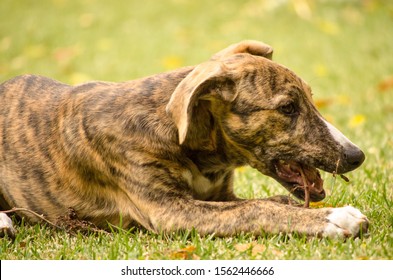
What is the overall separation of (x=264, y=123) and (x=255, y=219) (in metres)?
0.59

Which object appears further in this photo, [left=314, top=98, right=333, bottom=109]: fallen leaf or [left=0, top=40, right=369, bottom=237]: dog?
[left=314, top=98, right=333, bottom=109]: fallen leaf

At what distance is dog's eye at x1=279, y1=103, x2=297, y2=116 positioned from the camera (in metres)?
4.30

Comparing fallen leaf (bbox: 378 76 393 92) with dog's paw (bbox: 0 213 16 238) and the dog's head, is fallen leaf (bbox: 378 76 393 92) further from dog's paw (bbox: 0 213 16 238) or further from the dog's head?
dog's paw (bbox: 0 213 16 238)

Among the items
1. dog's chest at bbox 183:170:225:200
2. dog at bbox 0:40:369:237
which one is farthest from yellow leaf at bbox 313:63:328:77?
dog's chest at bbox 183:170:225:200

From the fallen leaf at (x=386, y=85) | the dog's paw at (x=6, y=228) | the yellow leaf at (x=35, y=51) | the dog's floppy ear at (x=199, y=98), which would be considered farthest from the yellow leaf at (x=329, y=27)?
the dog's paw at (x=6, y=228)

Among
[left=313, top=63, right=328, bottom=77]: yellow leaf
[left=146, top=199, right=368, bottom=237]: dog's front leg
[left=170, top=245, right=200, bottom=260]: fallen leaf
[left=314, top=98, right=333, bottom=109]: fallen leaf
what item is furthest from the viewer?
[left=313, top=63, right=328, bottom=77]: yellow leaf

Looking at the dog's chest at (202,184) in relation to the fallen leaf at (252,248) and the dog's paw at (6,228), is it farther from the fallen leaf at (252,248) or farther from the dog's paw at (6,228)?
the dog's paw at (6,228)

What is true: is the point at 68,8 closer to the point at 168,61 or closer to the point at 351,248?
the point at 168,61

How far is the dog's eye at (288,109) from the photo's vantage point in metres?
4.30

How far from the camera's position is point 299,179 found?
4.43 m

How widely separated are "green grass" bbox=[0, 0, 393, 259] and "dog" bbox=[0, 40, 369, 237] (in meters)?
0.12

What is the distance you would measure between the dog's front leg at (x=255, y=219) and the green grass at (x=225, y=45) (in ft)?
0.21

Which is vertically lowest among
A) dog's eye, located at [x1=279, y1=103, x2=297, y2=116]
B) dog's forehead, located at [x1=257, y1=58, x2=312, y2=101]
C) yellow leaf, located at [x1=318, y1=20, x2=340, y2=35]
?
dog's eye, located at [x1=279, y1=103, x2=297, y2=116]
